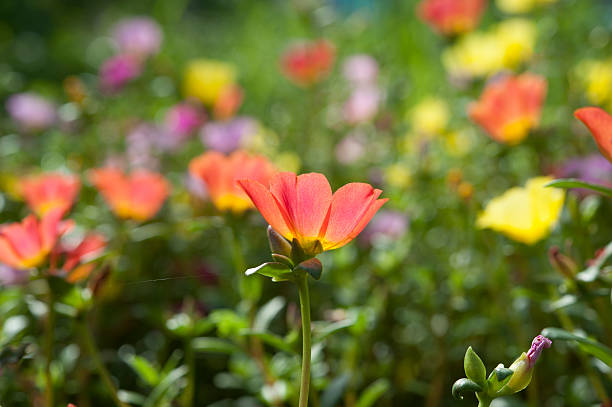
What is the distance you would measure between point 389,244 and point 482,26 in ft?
6.55

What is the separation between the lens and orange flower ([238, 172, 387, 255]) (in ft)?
1.61

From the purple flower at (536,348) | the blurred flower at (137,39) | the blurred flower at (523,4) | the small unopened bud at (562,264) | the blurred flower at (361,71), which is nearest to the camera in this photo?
the purple flower at (536,348)

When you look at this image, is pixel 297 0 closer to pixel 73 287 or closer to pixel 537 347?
pixel 73 287

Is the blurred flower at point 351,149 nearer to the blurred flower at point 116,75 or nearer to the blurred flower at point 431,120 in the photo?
the blurred flower at point 431,120

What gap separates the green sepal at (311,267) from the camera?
0.48 m

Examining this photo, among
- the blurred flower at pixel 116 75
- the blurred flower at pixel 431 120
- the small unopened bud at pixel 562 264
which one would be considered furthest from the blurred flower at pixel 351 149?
the small unopened bud at pixel 562 264

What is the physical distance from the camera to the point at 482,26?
2.73 meters

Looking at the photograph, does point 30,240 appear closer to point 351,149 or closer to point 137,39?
point 351,149

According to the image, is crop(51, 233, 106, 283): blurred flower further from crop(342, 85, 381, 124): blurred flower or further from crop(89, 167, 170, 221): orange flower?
crop(342, 85, 381, 124): blurred flower

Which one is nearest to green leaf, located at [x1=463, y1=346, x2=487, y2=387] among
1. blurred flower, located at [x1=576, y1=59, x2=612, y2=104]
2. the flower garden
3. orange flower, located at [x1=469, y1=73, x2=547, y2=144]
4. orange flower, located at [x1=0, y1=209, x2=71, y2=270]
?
the flower garden

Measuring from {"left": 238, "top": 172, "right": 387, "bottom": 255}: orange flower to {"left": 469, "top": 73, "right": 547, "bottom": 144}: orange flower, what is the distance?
0.53 meters

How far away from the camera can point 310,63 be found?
5.74 feet

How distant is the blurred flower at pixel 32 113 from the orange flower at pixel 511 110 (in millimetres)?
1265

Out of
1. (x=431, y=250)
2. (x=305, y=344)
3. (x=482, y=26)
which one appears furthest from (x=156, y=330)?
(x=482, y=26)
